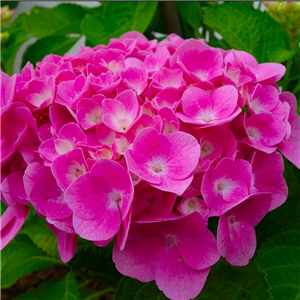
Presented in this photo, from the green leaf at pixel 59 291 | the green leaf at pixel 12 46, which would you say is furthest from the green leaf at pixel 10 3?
the green leaf at pixel 59 291

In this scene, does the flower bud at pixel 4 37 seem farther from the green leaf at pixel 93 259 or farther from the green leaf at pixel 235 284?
the green leaf at pixel 235 284

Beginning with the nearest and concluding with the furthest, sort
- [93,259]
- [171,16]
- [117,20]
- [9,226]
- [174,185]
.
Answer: [174,185], [9,226], [93,259], [117,20], [171,16]

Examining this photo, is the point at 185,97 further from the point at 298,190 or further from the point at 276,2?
the point at 276,2

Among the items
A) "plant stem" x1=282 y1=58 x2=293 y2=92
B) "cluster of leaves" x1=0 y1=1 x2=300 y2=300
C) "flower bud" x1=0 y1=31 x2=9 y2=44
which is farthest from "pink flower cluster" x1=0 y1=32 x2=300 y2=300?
"flower bud" x1=0 y1=31 x2=9 y2=44

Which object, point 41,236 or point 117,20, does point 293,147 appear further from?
point 117,20

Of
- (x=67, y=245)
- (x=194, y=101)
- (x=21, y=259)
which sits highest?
(x=194, y=101)

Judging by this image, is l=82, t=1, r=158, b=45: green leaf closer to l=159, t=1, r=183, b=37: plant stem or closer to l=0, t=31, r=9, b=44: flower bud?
l=159, t=1, r=183, b=37: plant stem

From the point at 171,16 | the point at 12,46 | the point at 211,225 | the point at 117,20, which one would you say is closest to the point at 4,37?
the point at 12,46

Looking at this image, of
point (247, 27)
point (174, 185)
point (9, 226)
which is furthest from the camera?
point (247, 27)
